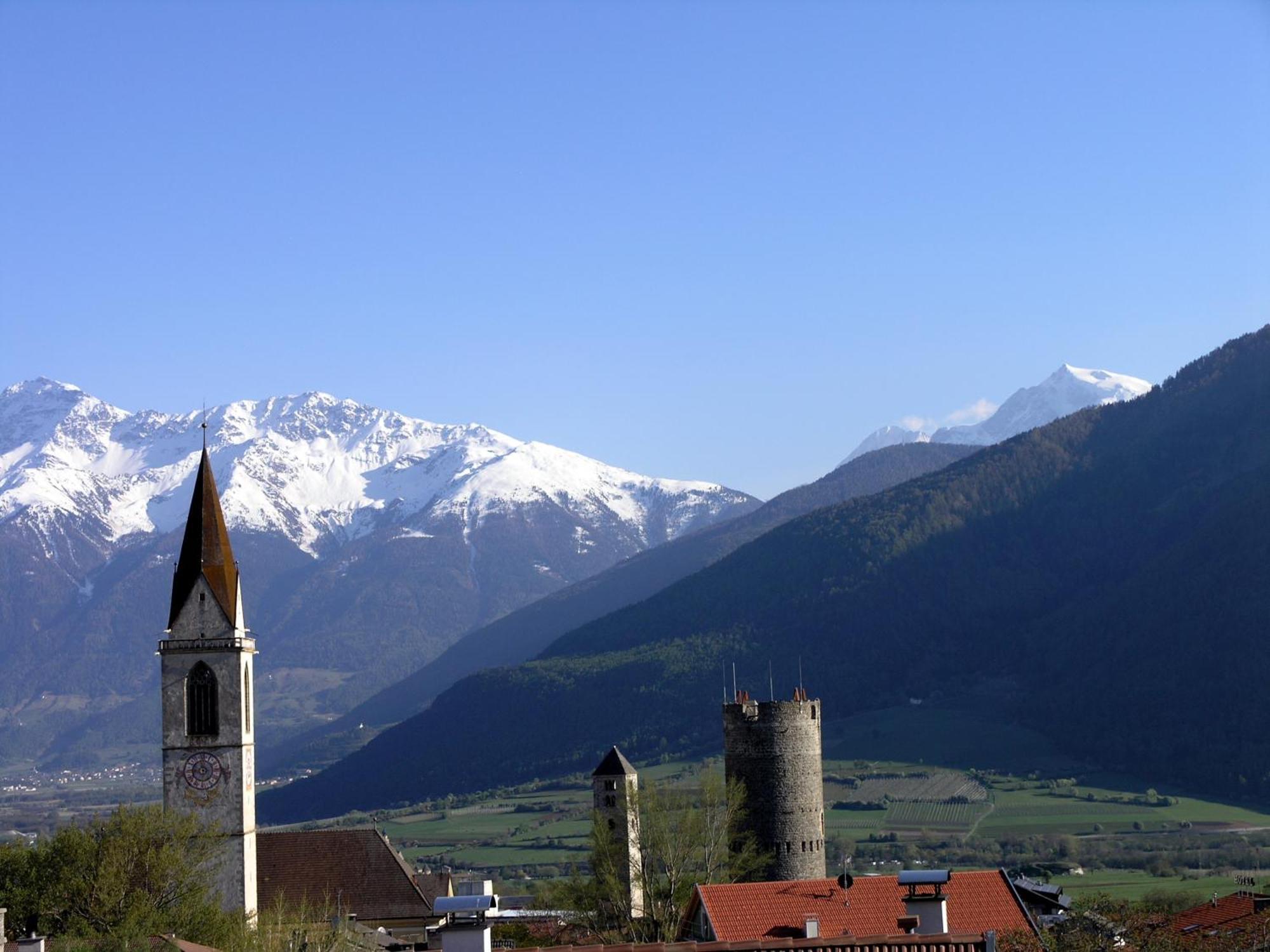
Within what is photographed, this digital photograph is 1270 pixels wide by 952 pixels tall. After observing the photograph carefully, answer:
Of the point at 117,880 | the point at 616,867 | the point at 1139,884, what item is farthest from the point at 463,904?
the point at 1139,884

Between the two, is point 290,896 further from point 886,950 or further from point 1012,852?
point 1012,852

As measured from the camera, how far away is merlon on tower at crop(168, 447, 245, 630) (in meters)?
72.4

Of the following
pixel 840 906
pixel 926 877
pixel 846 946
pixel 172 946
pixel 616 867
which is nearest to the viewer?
pixel 846 946

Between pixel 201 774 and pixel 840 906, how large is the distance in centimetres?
2308

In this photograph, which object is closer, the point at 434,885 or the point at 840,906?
the point at 840,906

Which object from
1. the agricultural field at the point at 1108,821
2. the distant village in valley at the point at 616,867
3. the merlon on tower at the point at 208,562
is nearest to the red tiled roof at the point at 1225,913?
the distant village in valley at the point at 616,867

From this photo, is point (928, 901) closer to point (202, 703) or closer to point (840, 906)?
point (840, 906)

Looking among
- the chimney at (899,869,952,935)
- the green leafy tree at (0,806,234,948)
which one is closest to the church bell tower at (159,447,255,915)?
the green leafy tree at (0,806,234,948)

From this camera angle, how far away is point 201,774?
7138cm

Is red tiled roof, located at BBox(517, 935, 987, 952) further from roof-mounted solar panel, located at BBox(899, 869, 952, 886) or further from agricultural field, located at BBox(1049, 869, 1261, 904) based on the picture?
agricultural field, located at BBox(1049, 869, 1261, 904)

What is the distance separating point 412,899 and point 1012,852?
3764 inches

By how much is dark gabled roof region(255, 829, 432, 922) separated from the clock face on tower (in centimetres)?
1615

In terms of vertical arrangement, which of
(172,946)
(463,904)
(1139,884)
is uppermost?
(463,904)

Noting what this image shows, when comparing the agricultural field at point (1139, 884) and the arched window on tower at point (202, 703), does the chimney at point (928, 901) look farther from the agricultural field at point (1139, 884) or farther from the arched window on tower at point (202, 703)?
the agricultural field at point (1139, 884)
